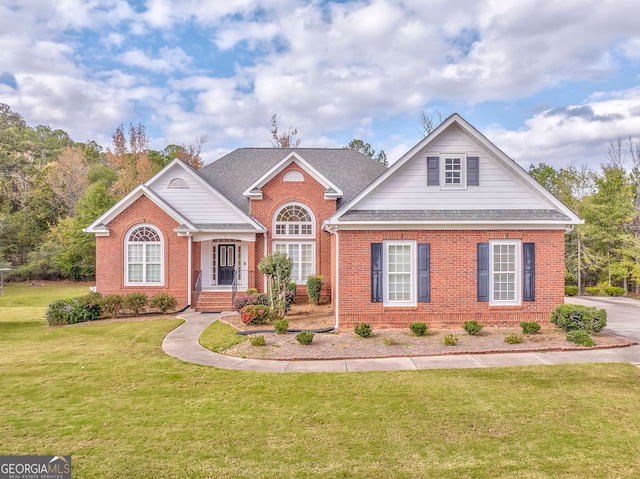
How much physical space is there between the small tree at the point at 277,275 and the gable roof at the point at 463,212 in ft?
9.46

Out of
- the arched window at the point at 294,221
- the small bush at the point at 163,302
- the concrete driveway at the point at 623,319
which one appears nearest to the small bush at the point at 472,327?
the concrete driveway at the point at 623,319

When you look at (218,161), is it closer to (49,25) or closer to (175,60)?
(175,60)

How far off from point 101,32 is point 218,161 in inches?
332

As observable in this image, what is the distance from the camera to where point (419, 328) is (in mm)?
11203

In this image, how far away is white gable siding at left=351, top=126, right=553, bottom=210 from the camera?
41.9 ft

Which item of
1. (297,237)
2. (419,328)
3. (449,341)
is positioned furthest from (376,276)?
(297,237)

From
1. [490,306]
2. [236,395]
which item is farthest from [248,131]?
[236,395]

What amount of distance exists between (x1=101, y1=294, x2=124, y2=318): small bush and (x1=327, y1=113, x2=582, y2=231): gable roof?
9833mm

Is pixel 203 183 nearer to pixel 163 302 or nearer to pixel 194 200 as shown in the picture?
pixel 194 200

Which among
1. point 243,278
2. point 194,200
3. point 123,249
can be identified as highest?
point 194,200

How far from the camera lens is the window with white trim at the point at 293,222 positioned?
755 inches

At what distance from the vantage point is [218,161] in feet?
74.3

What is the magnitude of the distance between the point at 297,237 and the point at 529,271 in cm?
1079

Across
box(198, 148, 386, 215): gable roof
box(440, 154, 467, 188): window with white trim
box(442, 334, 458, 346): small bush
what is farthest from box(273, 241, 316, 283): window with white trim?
box(442, 334, 458, 346): small bush
